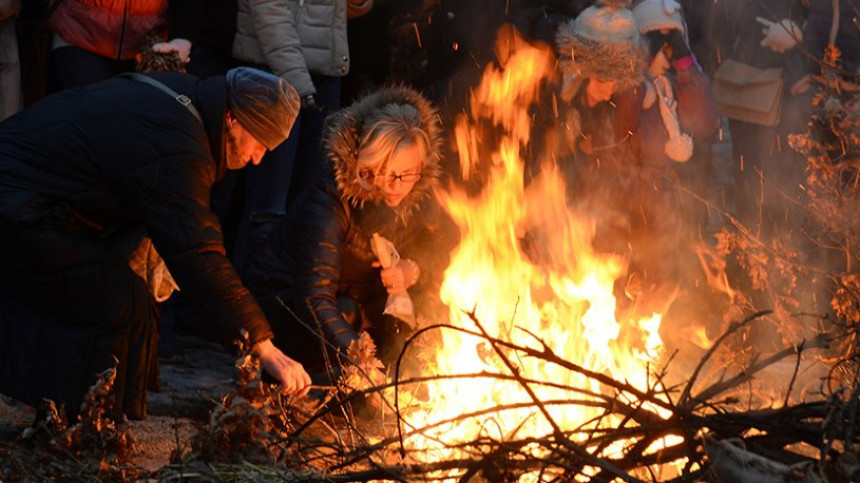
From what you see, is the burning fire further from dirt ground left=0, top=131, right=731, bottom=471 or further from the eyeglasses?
dirt ground left=0, top=131, right=731, bottom=471

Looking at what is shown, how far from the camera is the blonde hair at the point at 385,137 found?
5.50m

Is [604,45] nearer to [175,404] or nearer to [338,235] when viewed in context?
[338,235]

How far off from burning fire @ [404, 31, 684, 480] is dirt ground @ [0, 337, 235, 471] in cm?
114

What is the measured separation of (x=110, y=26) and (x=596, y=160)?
3356 millimetres

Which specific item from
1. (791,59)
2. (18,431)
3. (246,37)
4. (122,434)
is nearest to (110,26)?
(246,37)

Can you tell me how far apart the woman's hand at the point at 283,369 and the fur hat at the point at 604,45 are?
12.1 ft

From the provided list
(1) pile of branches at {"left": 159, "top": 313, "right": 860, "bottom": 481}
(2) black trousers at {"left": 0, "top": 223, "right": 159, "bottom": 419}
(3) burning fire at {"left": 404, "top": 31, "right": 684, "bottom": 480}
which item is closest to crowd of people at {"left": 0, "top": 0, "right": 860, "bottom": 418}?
(2) black trousers at {"left": 0, "top": 223, "right": 159, "bottom": 419}

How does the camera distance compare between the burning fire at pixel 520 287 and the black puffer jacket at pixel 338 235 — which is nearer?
the burning fire at pixel 520 287

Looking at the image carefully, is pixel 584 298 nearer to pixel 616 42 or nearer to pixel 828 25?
pixel 616 42

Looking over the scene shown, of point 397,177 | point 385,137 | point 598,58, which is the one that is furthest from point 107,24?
point 598,58

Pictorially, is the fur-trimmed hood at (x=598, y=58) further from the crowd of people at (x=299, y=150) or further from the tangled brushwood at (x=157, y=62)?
the tangled brushwood at (x=157, y=62)

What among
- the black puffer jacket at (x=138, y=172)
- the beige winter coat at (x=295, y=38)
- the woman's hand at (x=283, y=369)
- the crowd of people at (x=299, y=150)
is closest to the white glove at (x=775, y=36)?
the crowd of people at (x=299, y=150)

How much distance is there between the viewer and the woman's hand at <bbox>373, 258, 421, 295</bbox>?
6145 mm

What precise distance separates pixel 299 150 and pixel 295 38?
30.2 inches
